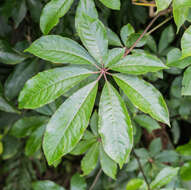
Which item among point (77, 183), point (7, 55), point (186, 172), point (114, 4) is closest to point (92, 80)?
point (114, 4)

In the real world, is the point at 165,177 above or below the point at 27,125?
below

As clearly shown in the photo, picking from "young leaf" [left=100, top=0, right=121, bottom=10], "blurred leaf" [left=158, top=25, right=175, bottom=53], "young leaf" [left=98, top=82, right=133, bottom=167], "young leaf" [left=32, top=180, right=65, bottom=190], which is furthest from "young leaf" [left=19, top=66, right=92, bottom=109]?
"blurred leaf" [left=158, top=25, right=175, bottom=53]

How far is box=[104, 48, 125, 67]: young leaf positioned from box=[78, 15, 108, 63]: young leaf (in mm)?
→ 15

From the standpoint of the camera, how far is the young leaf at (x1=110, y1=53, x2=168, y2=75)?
0.62m

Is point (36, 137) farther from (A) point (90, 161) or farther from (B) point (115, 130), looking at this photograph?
(B) point (115, 130)

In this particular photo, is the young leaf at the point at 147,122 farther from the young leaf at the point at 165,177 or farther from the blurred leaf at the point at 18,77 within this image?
the blurred leaf at the point at 18,77

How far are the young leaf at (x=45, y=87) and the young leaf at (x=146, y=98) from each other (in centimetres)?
15

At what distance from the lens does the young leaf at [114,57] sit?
66 centimetres

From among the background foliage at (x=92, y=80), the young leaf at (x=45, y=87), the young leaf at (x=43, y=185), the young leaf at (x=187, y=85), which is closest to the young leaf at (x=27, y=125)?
the background foliage at (x=92, y=80)

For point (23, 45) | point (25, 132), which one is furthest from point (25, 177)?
point (23, 45)

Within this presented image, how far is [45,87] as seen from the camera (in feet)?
2.04

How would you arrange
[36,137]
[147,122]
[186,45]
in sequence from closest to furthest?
1. [186,45]
2. [36,137]
3. [147,122]

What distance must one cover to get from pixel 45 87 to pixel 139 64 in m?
0.28

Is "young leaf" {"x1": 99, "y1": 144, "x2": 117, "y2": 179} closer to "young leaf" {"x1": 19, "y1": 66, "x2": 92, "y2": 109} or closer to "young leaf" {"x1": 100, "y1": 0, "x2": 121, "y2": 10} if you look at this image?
"young leaf" {"x1": 19, "y1": 66, "x2": 92, "y2": 109}
